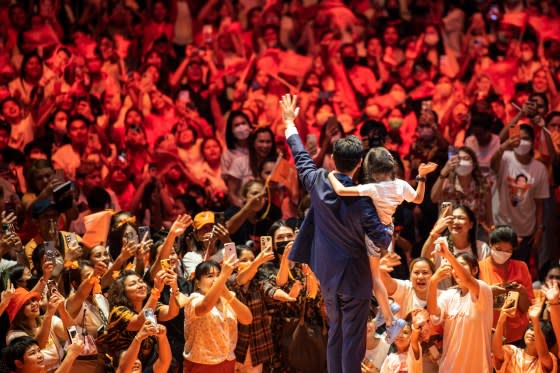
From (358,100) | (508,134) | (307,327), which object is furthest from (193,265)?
(358,100)

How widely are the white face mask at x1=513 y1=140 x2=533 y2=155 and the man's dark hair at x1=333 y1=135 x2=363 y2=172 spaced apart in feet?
16.1

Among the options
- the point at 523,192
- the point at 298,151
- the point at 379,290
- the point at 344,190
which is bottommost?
the point at 523,192

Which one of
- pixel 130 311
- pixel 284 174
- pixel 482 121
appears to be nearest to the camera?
pixel 130 311

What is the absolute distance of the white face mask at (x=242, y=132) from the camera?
11945 mm

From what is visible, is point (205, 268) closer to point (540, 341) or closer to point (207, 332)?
point (207, 332)

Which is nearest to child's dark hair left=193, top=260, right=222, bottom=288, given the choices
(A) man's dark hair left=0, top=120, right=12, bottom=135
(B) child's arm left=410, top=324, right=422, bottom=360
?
(B) child's arm left=410, top=324, right=422, bottom=360

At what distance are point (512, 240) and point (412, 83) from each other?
456 cm

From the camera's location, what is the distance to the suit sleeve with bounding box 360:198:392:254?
260 inches

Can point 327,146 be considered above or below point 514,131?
below

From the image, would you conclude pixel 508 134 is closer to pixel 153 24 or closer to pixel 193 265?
pixel 193 265

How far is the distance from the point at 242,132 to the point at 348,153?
5.31m

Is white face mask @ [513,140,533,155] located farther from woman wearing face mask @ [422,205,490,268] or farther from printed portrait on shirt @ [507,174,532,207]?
woman wearing face mask @ [422,205,490,268]

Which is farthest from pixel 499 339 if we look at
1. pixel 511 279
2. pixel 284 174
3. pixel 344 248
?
pixel 284 174

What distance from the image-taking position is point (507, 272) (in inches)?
360
